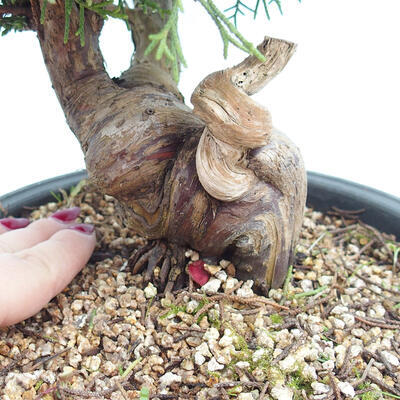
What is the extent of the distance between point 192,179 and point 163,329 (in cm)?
31

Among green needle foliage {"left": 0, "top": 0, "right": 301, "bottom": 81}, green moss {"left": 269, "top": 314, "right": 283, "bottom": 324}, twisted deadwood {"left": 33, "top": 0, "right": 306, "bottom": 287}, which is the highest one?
green needle foliage {"left": 0, "top": 0, "right": 301, "bottom": 81}

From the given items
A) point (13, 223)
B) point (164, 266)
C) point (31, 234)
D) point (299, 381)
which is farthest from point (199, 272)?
point (13, 223)

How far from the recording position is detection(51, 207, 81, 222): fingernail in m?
1.35

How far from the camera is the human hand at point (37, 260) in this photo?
3.13 ft

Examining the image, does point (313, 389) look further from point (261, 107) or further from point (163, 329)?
point (261, 107)

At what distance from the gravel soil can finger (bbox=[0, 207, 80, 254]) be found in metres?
0.14

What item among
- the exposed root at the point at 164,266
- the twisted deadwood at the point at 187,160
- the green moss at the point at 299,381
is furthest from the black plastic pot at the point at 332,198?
the green moss at the point at 299,381

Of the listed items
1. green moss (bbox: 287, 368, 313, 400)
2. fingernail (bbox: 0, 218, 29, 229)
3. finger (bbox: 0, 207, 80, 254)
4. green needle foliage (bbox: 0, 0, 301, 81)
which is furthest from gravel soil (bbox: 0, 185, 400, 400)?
green needle foliage (bbox: 0, 0, 301, 81)

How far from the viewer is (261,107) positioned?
2.74 ft

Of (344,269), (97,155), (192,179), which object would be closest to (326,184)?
(344,269)

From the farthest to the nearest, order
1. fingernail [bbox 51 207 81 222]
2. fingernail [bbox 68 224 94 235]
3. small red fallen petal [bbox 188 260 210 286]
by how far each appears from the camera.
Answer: fingernail [bbox 51 207 81 222] → fingernail [bbox 68 224 94 235] → small red fallen petal [bbox 188 260 210 286]

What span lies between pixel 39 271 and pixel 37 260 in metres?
0.04

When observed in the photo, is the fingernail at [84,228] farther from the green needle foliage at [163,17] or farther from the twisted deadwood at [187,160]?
the green needle foliage at [163,17]

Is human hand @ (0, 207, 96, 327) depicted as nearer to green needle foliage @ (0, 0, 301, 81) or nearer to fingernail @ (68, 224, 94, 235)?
fingernail @ (68, 224, 94, 235)
